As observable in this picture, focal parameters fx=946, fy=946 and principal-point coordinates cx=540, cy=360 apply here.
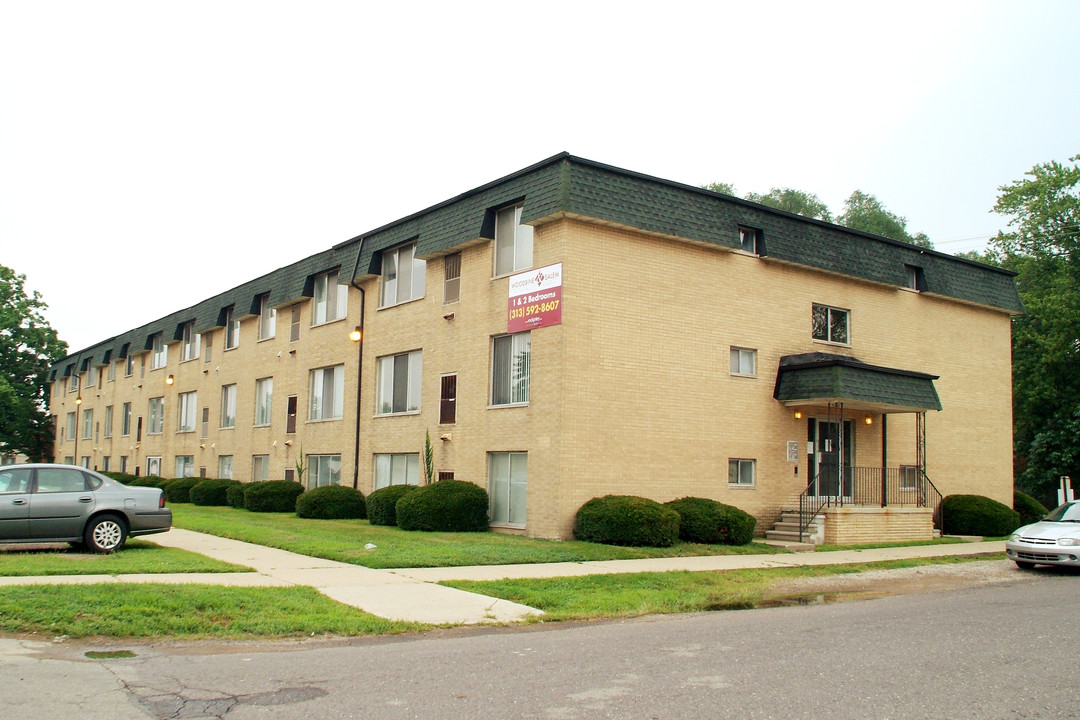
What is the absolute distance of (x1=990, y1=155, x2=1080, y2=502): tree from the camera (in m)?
42.8

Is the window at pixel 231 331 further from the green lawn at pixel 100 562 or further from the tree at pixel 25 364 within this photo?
the tree at pixel 25 364

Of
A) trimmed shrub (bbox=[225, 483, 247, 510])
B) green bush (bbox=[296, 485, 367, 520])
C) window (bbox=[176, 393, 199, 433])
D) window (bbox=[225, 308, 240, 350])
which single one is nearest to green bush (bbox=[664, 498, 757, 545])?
green bush (bbox=[296, 485, 367, 520])

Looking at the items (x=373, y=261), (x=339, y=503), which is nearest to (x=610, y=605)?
(x=339, y=503)

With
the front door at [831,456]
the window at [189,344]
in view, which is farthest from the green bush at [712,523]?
the window at [189,344]

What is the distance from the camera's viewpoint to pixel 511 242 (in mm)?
22578

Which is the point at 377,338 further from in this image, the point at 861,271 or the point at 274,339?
the point at 861,271

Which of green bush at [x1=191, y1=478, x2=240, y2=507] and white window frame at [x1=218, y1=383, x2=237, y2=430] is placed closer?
green bush at [x1=191, y1=478, x2=240, y2=507]

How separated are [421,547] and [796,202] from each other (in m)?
54.3

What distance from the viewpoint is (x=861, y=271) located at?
84.5 feet

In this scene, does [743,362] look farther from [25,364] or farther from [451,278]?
[25,364]

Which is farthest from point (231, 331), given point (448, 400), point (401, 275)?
point (448, 400)

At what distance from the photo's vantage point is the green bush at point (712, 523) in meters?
20.0

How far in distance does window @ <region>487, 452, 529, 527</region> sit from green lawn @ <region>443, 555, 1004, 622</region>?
6720 millimetres

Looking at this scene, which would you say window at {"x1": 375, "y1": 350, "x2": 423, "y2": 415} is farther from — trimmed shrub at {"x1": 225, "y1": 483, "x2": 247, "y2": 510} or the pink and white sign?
trimmed shrub at {"x1": 225, "y1": 483, "x2": 247, "y2": 510}
